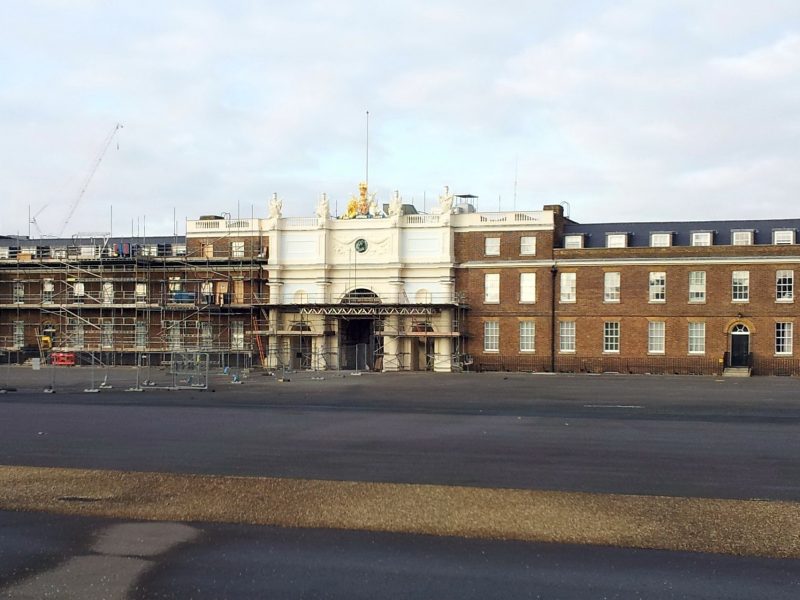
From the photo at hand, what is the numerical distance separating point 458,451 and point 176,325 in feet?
152

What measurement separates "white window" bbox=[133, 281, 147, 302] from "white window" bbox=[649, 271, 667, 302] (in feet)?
119

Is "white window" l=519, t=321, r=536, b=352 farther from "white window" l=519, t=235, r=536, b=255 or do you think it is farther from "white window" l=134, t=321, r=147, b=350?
"white window" l=134, t=321, r=147, b=350

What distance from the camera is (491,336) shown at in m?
56.5

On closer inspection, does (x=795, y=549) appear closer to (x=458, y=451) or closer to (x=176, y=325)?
(x=458, y=451)

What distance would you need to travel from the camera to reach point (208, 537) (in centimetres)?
1152

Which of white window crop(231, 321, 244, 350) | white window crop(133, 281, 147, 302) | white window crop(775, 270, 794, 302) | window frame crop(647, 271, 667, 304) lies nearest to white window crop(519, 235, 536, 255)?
window frame crop(647, 271, 667, 304)

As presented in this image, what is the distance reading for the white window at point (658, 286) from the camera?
53.4 m

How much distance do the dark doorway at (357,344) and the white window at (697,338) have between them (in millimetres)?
20952

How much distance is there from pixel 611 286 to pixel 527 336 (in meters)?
6.41

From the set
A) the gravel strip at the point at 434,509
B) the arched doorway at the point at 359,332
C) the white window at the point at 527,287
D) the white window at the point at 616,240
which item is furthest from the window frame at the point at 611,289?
the gravel strip at the point at 434,509

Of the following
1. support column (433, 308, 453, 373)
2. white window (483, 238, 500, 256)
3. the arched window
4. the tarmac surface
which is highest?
white window (483, 238, 500, 256)

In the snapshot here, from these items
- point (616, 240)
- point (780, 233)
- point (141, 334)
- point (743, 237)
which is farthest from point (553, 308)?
point (141, 334)

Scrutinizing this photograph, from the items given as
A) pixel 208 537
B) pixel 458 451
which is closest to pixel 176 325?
pixel 458 451

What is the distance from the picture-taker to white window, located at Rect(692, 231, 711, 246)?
180ft
